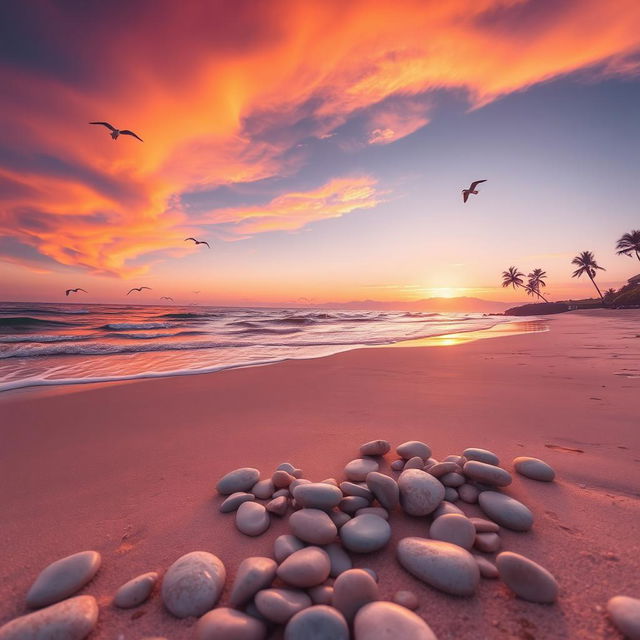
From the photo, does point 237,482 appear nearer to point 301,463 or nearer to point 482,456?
point 301,463

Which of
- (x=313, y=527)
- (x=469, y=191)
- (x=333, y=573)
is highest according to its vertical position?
(x=469, y=191)

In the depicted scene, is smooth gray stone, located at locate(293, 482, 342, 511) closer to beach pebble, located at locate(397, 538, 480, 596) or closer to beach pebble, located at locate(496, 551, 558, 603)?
beach pebble, located at locate(397, 538, 480, 596)

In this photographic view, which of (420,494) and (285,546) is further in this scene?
(420,494)

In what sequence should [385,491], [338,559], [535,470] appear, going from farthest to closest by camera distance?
[535,470] → [385,491] → [338,559]

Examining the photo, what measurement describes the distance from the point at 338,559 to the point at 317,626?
35 cm

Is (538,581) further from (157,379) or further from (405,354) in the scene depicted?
(405,354)

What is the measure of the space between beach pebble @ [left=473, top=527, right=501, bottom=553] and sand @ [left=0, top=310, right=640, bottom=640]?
0.10 metres

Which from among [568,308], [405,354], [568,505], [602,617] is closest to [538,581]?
[602,617]

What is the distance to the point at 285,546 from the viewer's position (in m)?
1.36

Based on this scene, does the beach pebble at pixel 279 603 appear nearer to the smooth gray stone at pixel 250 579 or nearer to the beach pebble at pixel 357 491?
the smooth gray stone at pixel 250 579

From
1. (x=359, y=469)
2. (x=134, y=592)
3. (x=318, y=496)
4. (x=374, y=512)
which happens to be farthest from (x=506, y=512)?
(x=134, y=592)

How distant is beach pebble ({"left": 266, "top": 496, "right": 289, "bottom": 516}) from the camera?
5.36 feet

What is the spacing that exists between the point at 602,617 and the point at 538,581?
0.61 ft

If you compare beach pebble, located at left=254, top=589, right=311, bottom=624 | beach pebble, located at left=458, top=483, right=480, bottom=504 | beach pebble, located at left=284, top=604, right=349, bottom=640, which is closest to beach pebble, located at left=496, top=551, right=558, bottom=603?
beach pebble, located at left=458, top=483, right=480, bottom=504
